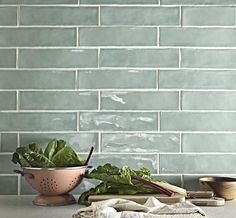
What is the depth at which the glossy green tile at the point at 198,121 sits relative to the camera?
7.95 ft

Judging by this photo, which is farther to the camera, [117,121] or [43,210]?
[117,121]

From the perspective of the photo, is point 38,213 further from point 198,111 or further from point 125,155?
point 198,111

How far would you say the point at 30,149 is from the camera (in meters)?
2.25

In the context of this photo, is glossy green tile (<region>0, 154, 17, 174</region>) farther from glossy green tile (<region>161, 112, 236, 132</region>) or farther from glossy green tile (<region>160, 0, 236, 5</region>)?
glossy green tile (<region>160, 0, 236, 5</region>)

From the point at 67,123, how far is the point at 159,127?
352mm

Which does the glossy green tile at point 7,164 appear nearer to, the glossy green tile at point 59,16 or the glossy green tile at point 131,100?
the glossy green tile at point 131,100

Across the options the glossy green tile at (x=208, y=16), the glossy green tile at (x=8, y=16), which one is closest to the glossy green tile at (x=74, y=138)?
the glossy green tile at (x=8, y=16)

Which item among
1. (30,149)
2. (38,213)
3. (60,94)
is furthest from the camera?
(60,94)

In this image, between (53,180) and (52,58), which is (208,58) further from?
(53,180)

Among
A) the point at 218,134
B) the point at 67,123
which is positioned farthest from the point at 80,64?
the point at 218,134

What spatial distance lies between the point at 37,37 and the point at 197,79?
63cm

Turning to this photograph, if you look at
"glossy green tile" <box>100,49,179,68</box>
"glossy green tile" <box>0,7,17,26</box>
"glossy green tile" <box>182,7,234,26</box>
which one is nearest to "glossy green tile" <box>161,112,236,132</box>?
"glossy green tile" <box>100,49,179,68</box>

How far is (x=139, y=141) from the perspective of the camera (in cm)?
242

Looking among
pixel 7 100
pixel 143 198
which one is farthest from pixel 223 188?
pixel 7 100
